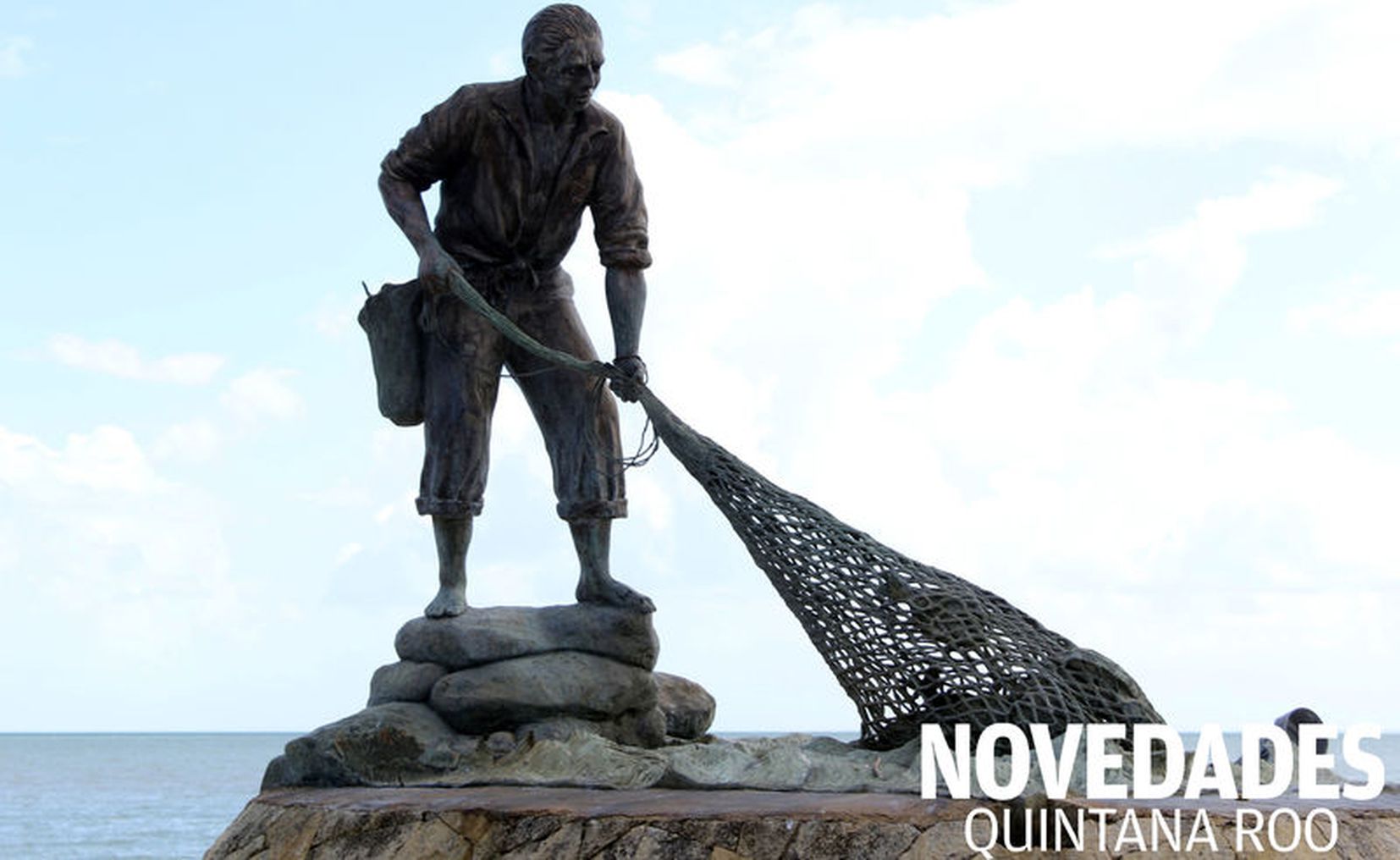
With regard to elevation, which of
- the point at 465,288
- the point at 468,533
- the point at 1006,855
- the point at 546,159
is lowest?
the point at 1006,855

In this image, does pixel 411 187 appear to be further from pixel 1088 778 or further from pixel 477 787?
pixel 1088 778

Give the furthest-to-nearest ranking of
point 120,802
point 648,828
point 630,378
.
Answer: point 120,802
point 630,378
point 648,828

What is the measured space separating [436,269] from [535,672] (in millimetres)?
1508

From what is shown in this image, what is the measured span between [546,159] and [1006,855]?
11.3ft

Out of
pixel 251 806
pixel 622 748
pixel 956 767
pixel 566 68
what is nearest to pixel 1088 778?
pixel 956 767

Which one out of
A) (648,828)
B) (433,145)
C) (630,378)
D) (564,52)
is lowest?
(648,828)

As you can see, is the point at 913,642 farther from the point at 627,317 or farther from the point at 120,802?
the point at 120,802

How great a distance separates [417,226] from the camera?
7.96 metres

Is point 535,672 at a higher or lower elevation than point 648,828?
higher

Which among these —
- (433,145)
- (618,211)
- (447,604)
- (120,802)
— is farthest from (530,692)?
(120,802)

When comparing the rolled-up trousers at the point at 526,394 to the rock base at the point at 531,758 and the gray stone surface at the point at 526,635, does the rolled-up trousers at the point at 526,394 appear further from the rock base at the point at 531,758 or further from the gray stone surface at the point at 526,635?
the rock base at the point at 531,758

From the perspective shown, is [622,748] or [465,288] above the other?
[465,288]

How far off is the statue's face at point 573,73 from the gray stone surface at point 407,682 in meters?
2.09

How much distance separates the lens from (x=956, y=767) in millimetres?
6105
